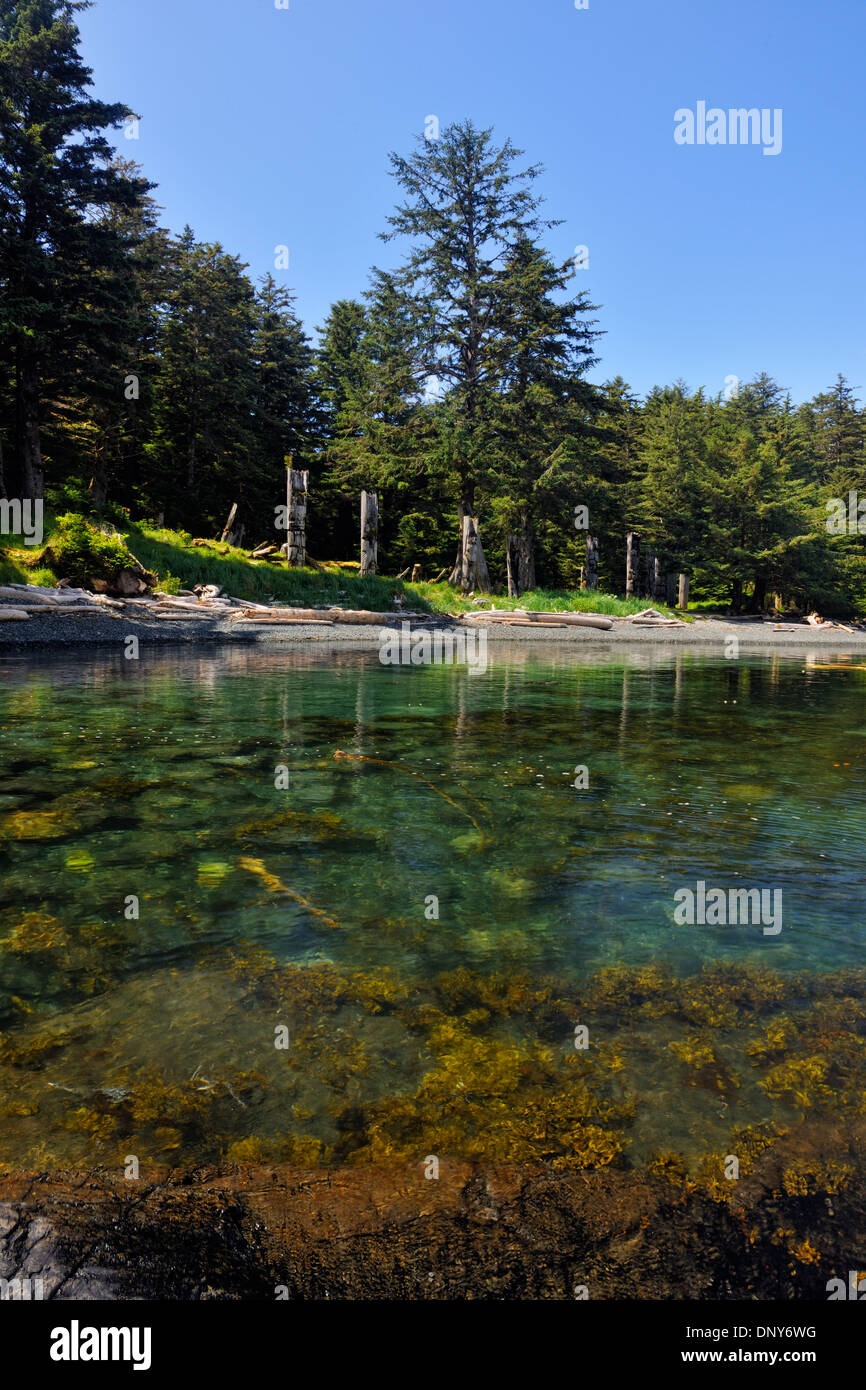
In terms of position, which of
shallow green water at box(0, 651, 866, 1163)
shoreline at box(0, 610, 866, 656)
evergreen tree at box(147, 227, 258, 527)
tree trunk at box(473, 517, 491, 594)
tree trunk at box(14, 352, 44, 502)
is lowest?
shallow green water at box(0, 651, 866, 1163)

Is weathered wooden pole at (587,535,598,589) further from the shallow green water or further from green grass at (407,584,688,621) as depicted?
the shallow green water

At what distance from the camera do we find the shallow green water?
2596 mm

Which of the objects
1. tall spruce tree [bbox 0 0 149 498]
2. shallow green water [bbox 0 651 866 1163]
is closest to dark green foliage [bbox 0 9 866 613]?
tall spruce tree [bbox 0 0 149 498]

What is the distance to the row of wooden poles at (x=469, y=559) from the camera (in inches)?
1066

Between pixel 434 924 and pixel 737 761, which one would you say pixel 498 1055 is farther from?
pixel 737 761

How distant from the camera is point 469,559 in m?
33.0

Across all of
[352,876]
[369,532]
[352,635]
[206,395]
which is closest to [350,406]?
[206,395]

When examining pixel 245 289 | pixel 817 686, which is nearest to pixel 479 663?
pixel 817 686

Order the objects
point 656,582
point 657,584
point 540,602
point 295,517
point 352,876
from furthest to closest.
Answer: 1. point 657,584
2. point 656,582
3. point 540,602
4. point 295,517
5. point 352,876

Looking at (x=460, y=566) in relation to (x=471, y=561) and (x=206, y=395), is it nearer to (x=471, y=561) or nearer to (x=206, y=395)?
(x=471, y=561)

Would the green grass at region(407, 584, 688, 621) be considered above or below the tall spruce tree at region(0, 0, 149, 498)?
below

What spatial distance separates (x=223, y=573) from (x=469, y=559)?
11.8 m

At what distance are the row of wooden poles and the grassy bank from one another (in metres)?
0.91
